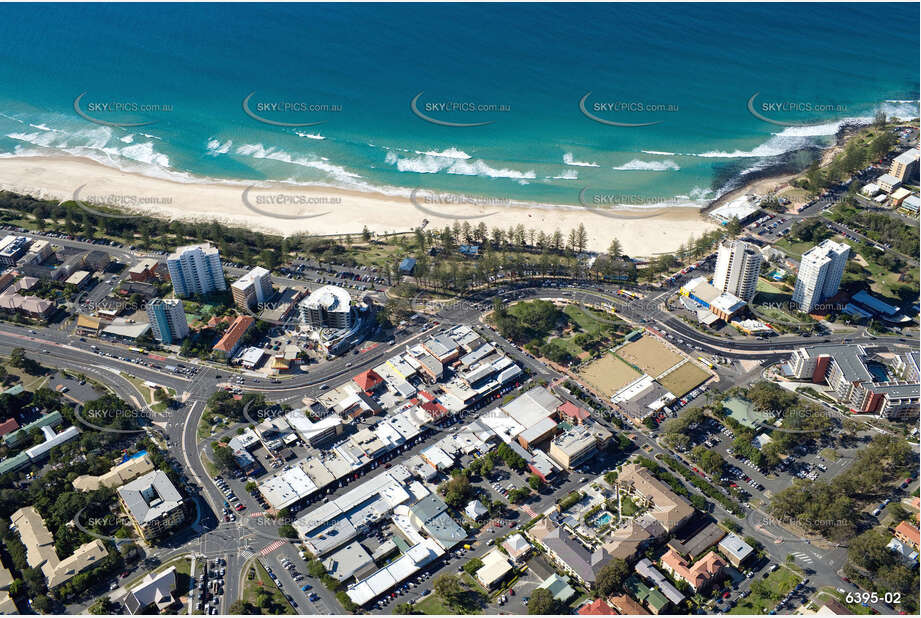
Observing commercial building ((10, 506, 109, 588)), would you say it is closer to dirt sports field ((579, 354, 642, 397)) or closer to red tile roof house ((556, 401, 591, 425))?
red tile roof house ((556, 401, 591, 425))

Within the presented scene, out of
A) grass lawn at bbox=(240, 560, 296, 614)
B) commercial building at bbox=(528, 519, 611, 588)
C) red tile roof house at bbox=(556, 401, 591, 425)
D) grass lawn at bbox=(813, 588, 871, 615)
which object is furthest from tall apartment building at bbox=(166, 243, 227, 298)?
grass lawn at bbox=(813, 588, 871, 615)

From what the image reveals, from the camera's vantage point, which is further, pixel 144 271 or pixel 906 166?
pixel 906 166

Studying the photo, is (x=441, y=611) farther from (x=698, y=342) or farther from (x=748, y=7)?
(x=748, y=7)

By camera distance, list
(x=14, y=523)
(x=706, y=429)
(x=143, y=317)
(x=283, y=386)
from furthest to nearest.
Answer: (x=143, y=317)
(x=283, y=386)
(x=706, y=429)
(x=14, y=523)

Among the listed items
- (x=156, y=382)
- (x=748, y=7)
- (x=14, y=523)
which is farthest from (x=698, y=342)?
(x=748, y=7)

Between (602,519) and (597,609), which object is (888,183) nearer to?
(602,519)

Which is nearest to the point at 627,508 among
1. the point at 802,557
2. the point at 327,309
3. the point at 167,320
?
the point at 802,557
